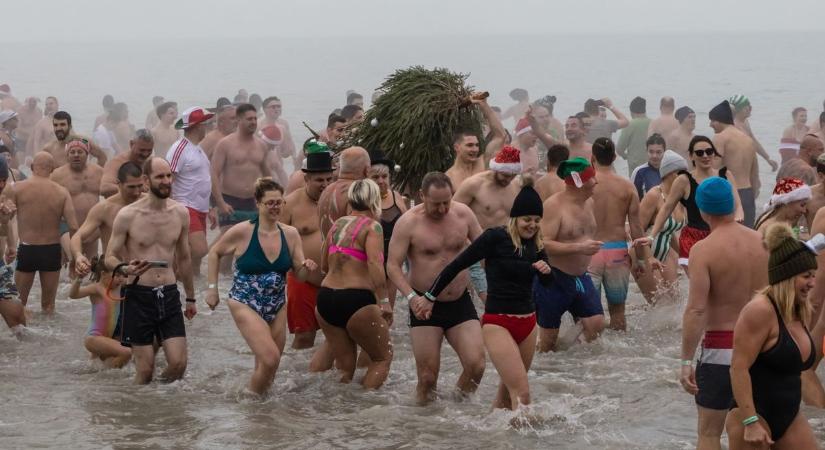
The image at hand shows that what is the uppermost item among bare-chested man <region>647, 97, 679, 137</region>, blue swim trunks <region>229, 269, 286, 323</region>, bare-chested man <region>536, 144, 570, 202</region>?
bare-chested man <region>647, 97, 679, 137</region>

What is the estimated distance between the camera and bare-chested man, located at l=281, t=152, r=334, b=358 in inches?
404

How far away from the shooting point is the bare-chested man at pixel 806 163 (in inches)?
500

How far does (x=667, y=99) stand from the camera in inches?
768

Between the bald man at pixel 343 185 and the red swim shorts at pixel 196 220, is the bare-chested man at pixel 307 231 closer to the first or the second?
the bald man at pixel 343 185

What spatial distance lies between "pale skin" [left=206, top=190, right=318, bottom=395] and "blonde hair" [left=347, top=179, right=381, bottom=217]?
1.87 ft

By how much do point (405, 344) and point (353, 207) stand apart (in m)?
2.79

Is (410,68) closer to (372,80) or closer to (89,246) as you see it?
(89,246)

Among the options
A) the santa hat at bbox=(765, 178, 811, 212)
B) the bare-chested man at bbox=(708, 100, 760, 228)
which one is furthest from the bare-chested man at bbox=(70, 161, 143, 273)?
the bare-chested man at bbox=(708, 100, 760, 228)

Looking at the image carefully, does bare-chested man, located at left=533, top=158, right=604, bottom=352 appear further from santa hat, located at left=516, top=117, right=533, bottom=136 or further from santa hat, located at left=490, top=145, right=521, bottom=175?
santa hat, located at left=516, top=117, right=533, bottom=136

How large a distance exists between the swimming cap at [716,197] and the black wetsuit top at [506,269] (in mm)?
1432

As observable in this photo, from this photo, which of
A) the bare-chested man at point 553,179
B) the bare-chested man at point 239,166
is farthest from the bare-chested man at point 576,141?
the bare-chested man at point 553,179

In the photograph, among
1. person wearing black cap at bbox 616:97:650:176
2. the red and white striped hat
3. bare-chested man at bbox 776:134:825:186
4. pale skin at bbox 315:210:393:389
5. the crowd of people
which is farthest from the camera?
person wearing black cap at bbox 616:97:650:176

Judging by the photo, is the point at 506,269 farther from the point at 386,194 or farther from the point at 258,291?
the point at 386,194

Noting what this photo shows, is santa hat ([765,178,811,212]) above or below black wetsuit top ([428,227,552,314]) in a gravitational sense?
above
